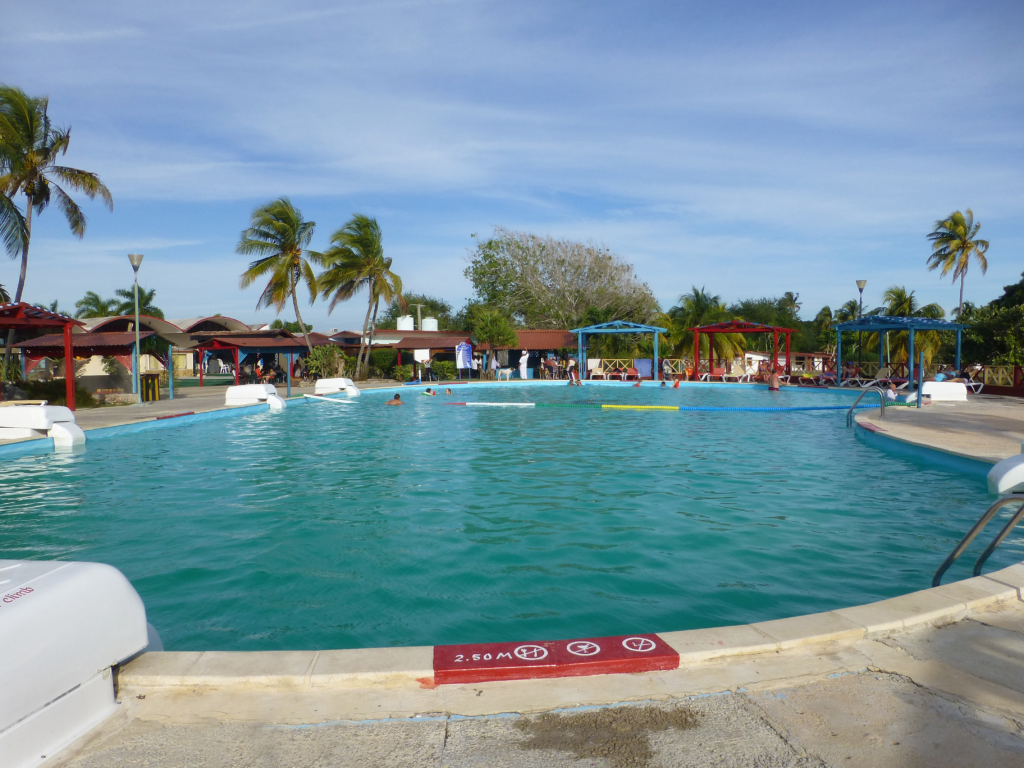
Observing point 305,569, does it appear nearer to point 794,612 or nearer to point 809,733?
point 794,612

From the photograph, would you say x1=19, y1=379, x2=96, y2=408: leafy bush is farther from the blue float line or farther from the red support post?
the blue float line

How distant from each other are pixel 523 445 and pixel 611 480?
3.23 m

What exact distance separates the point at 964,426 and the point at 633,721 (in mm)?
11912

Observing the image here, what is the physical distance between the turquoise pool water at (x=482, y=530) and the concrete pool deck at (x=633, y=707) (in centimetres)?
139

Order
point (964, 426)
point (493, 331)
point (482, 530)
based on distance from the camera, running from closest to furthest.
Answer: point (482, 530)
point (964, 426)
point (493, 331)

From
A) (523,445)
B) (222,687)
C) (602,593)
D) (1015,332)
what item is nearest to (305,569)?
(602,593)

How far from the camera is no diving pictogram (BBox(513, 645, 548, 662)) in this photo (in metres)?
2.81

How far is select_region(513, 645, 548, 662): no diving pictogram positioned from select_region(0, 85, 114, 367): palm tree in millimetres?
20103

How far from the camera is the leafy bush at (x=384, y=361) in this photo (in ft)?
115

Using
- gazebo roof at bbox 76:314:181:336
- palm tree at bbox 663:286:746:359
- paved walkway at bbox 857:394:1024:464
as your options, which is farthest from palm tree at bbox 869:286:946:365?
gazebo roof at bbox 76:314:181:336

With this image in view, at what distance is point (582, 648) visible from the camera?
9.55 ft

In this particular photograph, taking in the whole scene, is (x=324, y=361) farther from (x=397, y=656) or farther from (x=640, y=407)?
→ (x=397, y=656)

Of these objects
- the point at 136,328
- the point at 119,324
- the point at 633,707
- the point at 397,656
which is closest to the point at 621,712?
the point at 633,707

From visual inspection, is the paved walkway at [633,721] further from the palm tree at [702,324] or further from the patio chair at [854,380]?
the palm tree at [702,324]
